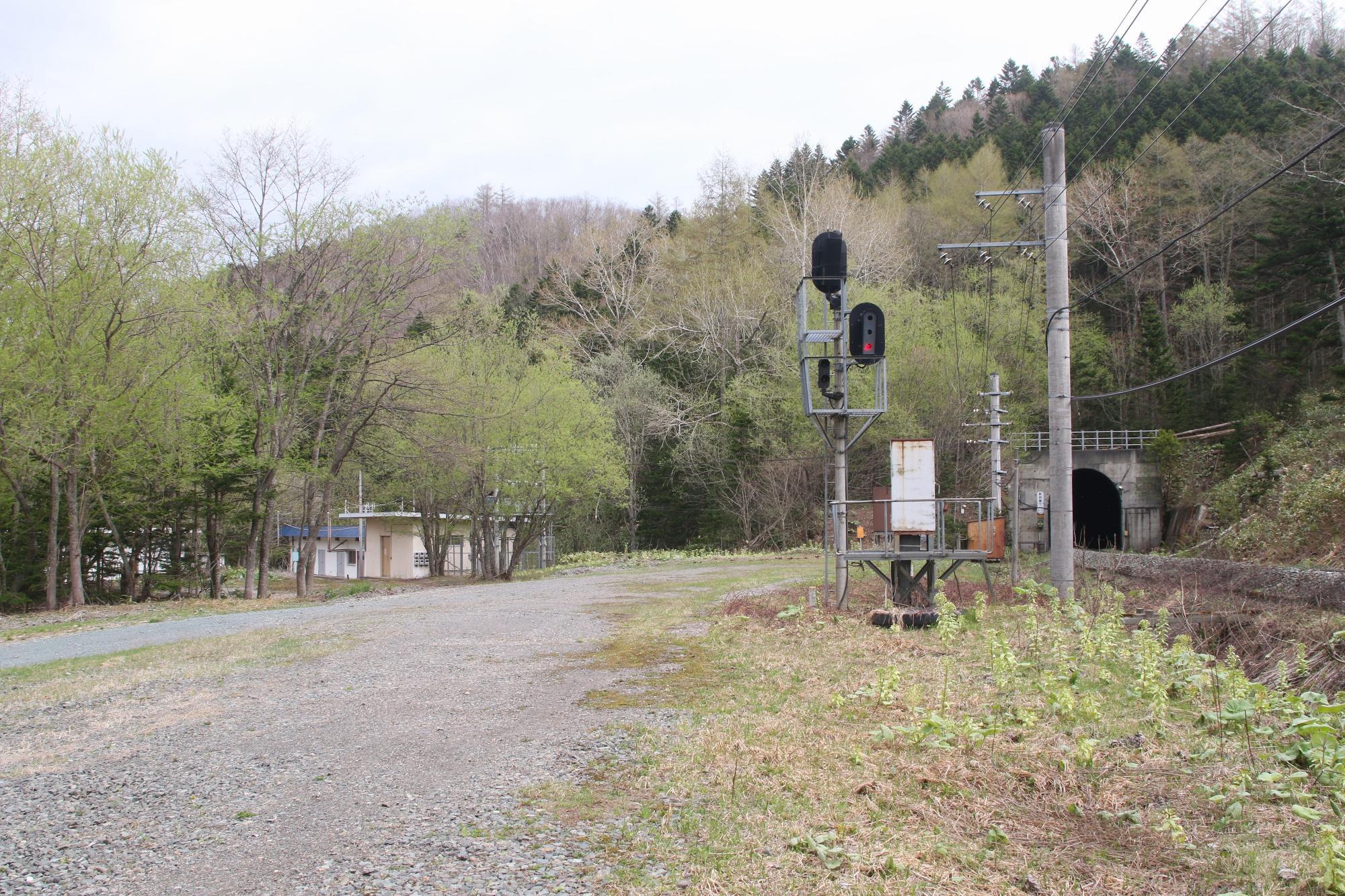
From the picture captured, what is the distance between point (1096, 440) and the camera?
126 ft

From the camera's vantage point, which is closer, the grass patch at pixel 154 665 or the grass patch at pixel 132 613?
the grass patch at pixel 154 665

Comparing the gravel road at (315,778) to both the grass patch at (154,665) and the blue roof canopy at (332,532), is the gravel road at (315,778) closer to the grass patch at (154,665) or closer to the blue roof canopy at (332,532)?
the grass patch at (154,665)

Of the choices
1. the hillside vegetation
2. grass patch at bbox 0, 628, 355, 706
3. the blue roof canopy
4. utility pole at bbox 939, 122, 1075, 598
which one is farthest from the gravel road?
the blue roof canopy

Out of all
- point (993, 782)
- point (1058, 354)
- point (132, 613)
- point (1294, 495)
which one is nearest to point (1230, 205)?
point (1058, 354)

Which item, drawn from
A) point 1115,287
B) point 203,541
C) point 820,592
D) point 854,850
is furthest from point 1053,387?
point 1115,287

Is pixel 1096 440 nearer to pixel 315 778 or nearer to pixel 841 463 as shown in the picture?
pixel 841 463

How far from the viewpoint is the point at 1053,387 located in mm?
13531

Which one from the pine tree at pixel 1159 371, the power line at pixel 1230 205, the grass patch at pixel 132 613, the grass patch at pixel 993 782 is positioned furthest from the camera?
the pine tree at pixel 1159 371

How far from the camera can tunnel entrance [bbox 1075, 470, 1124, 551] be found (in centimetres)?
3978

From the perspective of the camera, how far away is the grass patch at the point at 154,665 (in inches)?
346

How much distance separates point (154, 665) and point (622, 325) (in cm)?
3981

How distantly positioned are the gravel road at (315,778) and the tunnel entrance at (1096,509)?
115 feet

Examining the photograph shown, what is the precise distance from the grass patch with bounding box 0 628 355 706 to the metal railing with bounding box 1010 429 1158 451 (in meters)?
28.0

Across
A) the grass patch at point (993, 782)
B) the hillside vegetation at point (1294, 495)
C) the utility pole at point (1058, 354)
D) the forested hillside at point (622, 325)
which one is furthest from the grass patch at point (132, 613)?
the hillside vegetation at point (1294, 495)
